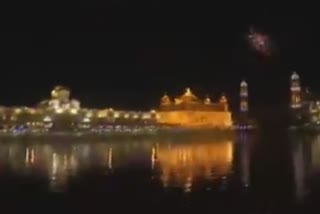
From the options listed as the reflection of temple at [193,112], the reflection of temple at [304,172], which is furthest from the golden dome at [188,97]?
the reflection of temple at [304,172]

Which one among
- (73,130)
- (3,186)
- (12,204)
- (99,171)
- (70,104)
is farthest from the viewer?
(70,104)

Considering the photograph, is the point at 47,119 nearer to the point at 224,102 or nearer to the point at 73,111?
the point at 73,111

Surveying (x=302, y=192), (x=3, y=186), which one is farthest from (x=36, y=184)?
(x=302, y=192)

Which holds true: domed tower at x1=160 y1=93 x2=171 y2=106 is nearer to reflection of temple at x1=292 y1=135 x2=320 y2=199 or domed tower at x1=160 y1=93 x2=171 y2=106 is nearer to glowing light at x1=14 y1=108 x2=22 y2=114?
glowing light at x1=14 y1=108 x2=22 y2=114

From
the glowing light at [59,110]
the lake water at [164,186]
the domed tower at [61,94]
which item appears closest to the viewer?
the lake water at [164,186]

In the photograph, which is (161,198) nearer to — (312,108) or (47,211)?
(47,211)

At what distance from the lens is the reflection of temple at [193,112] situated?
271 feet

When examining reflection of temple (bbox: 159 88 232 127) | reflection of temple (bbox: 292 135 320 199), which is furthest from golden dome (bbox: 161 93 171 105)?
reflection of temple (bbox: 292 135 320 199)

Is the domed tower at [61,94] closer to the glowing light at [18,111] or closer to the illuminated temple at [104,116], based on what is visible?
the illuminated temple at [104,116]

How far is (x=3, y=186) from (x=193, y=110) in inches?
2747

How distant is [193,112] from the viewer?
275ft

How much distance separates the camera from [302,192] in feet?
41.9

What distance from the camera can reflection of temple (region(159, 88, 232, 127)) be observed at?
82.8 m

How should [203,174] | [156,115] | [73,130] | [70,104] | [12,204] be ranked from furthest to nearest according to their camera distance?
[156,115] → [70,104] → [73,130] → [203,174] → [12,204]
